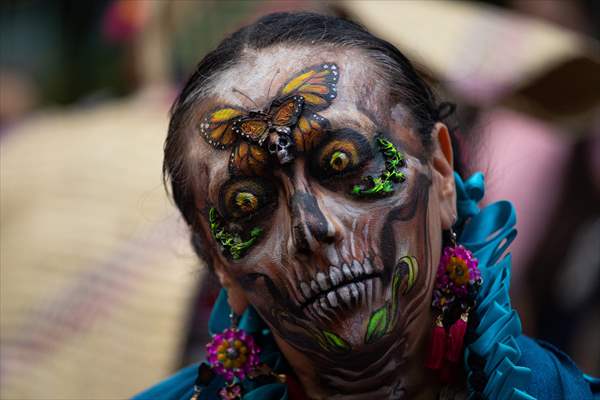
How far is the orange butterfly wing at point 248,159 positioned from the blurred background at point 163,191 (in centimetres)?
95

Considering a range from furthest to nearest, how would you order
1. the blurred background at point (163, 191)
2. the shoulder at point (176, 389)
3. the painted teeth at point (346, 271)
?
the blurred background at point (163, 191), the shoulder at point (176, 389), the painted teeth at point (346, 271)

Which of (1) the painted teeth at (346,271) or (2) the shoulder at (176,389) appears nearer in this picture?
(1) the painted teeth at (346,271)

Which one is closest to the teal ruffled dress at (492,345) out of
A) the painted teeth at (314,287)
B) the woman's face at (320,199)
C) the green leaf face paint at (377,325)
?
the woman's face at (320,199)

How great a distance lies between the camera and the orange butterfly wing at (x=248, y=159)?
1.94 meters

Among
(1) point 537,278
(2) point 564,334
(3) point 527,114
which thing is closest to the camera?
(3) point 527,114

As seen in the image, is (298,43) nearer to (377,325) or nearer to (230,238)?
(230,238)

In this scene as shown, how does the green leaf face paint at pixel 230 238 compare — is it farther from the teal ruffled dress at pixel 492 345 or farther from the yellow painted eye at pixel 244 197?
the teal ruffled dress at pixel 492 345

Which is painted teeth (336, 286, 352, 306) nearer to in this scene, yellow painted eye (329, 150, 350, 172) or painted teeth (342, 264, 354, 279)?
painted teeth (342, 264, 354, 279)

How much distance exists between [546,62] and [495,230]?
6.59ft

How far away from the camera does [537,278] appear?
15.9 feet

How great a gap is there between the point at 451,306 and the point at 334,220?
368 millimetres

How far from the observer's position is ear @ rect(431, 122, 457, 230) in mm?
2113

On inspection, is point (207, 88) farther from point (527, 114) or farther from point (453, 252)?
point (527, 114)

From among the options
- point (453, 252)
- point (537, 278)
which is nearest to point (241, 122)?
point (453, 252)
